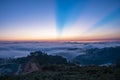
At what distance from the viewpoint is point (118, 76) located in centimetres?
3222

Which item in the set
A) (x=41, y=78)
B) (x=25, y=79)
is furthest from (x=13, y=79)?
(x=41, y=78)

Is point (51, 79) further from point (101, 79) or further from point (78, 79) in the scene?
point (101, 79)

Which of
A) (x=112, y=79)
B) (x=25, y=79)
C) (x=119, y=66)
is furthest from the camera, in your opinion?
(x=119, y=66)

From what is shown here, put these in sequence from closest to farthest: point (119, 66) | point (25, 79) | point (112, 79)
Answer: point (112, 79) → point (25, 79) → point (119, 66)

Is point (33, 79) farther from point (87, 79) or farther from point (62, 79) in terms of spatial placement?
point (87, 79)

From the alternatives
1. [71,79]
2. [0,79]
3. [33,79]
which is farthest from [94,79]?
[0,79]

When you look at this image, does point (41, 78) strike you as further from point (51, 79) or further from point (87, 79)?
point (87, 79)

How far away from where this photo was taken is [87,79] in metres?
33.2

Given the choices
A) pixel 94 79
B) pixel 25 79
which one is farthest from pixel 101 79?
pixel 25 79

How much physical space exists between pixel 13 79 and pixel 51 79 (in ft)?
25.9

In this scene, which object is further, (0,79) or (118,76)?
(0,79)

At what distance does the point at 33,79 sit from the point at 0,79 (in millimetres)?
9028

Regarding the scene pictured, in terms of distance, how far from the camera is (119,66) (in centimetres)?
3862

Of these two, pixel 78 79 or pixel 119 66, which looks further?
pixel 119 66
